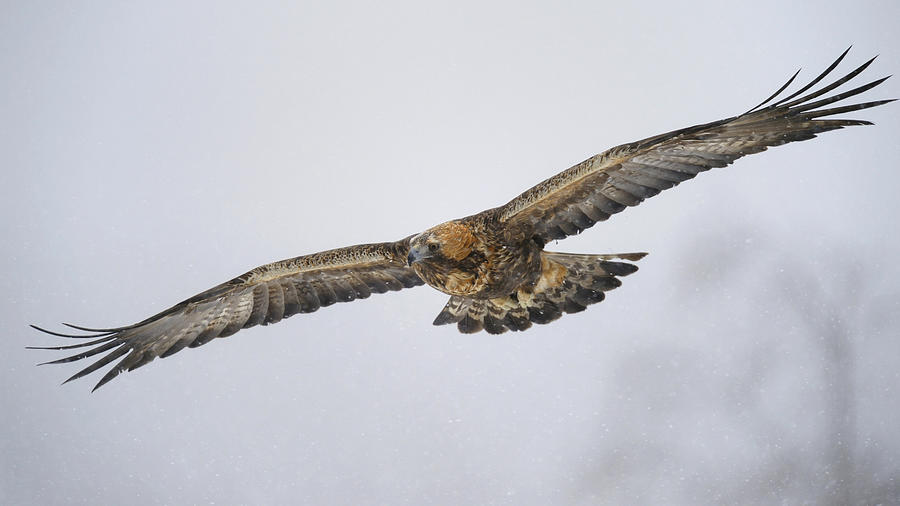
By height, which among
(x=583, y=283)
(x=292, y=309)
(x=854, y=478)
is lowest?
(x=854, y=478)

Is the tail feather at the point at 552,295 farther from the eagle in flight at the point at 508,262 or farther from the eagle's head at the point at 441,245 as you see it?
the eagle's head at the point at 441,245

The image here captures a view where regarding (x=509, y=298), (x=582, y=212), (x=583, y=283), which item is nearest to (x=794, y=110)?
(x=582, y=212)

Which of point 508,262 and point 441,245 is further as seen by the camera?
point 508,262

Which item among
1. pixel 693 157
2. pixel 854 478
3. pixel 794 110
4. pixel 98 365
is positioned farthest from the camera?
pixel 854 478

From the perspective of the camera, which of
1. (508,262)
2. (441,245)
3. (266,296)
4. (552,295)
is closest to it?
(441,245)

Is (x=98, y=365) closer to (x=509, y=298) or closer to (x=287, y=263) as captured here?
(x=287, y=263)

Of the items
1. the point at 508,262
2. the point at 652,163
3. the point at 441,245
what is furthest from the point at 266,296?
the point at 652,163

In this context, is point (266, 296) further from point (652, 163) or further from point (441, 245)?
point (652, 163)
